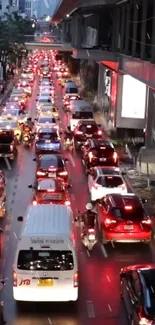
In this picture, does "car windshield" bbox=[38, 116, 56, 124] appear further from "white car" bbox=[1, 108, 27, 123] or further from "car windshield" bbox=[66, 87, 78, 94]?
"car windshield" bbox=[66, 87, 78, 94]

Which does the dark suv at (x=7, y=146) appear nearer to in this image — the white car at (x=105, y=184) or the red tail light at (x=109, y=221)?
the white car at (x=105, y=184)

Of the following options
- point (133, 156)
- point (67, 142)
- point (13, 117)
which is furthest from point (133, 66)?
point (13, 117)

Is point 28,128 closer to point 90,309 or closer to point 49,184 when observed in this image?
point 49,184

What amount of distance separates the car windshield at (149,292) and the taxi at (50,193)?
8284 millimetres

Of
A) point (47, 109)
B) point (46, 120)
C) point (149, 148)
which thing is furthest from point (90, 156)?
point (47, 109)

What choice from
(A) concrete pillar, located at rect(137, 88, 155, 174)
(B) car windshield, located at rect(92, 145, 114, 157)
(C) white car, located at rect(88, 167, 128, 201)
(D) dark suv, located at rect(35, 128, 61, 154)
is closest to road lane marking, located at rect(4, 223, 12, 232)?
(C) white car, located at rect(88, 167, 128, 201)

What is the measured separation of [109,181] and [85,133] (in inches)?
550

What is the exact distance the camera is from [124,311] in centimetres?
1446

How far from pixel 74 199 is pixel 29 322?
1190 centimetres

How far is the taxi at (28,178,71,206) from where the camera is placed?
2141 centimetres

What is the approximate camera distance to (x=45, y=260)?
13.9 meters

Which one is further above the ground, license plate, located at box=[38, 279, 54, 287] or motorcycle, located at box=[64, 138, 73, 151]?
license plate, located at box=[38, 279, 54, 287]

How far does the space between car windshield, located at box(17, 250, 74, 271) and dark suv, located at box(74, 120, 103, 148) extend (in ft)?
77.8

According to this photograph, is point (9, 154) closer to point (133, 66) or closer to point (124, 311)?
point (133, 66)
